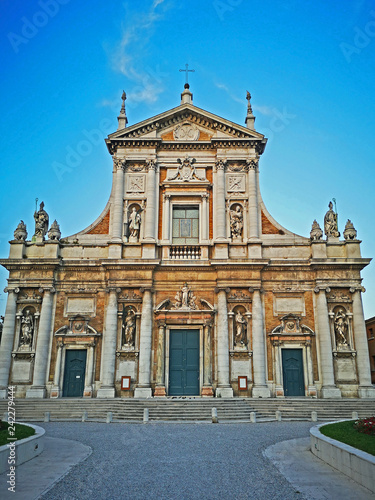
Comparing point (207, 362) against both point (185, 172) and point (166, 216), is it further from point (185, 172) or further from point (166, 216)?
point (185, 172)

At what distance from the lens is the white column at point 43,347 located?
21844 mm

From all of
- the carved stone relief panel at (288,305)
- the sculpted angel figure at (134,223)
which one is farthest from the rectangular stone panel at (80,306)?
the carved stone relief panel at (288,305)

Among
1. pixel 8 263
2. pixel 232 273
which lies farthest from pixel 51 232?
pixel 232 273

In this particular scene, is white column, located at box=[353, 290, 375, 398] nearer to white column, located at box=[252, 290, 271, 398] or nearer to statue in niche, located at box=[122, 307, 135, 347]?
white column, located at box=[252, 290, 271, 398]

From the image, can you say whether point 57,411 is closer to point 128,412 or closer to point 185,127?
point 128,412

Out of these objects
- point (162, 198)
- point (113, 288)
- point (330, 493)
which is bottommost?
point (330, 493)

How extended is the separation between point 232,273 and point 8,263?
11.8 metres

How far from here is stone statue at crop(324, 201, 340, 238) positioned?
2459cm

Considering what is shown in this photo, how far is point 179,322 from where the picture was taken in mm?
22875

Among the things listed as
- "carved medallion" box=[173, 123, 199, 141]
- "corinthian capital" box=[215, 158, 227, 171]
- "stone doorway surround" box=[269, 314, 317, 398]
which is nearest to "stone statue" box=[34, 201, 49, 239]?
"carved medallion" box=[173, 123, 199, 141]

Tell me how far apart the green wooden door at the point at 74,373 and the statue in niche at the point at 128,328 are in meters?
2.21

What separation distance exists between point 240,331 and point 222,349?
133 centimetres

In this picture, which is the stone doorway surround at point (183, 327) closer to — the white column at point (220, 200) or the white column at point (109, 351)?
the white column at point (109, 351)

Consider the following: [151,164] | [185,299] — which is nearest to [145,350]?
[185,299]
